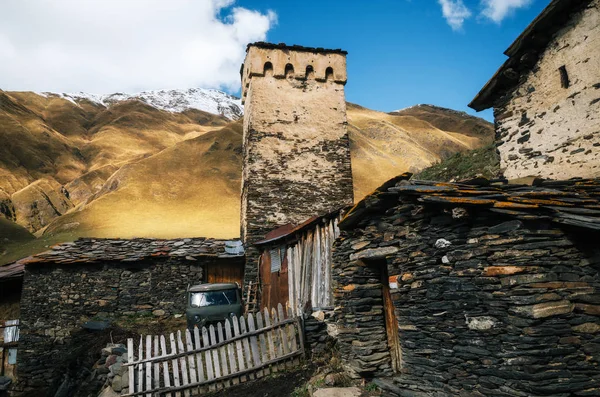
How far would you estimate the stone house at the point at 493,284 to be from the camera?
4.21 m

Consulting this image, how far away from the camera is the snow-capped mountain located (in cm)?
12238

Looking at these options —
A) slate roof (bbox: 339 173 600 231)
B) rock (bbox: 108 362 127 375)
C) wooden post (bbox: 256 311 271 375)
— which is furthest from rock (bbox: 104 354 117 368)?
slate roof (bbox: 339 173 600 231)

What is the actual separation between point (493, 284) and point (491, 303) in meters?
0.22

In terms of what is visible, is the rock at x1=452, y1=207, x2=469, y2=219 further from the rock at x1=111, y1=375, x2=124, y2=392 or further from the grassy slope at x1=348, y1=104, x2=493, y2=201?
the grassy slope at x1=348, y1=104, x2=493, y2=201

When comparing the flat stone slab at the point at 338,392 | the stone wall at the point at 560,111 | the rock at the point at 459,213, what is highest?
the stone wall at the point at 560,111

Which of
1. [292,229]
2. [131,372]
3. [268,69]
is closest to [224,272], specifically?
[292,229]

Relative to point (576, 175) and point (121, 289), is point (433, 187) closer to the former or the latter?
point (576, 175)

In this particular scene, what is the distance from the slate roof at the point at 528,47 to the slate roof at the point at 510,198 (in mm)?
3324

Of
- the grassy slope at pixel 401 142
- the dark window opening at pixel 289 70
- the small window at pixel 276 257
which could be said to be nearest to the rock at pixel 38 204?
the grassy slope at pixel 401 142

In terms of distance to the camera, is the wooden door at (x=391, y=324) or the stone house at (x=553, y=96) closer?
the wooden door at (x=391, y=324)

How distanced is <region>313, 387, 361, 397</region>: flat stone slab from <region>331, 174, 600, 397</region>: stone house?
0.71 metres

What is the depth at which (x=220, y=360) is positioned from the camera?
29.2 ft

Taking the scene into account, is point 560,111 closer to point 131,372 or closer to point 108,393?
point 131,372

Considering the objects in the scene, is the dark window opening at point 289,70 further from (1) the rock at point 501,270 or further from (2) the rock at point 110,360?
(1) the rock at point 501,270
